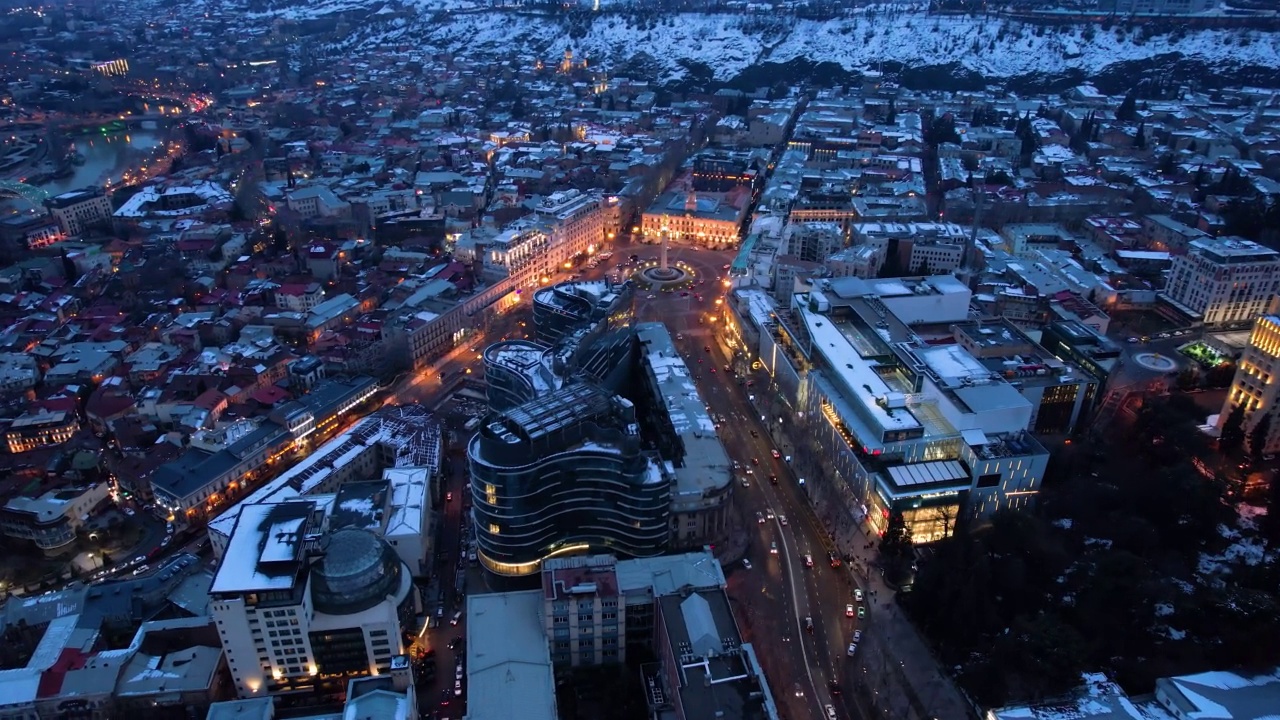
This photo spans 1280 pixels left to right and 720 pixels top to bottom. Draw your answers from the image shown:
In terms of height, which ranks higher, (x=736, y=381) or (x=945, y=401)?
(x=945, y=401)

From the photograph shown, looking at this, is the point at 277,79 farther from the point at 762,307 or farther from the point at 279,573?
the point at 279,573

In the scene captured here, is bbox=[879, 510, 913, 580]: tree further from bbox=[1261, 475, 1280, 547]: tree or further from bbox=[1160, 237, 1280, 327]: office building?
bbox=[1160, 237, 1280, 327]: office building

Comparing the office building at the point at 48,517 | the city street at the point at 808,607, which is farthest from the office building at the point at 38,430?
the city street at the point at 808,607

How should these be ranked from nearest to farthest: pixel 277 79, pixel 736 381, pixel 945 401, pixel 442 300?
pixel 945 401 → pixel 736 381 → pixel 442 300 → pixel 277 79

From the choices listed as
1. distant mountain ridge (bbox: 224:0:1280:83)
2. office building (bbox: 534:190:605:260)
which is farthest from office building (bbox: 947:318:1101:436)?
distant mountain ridge (bbox: 224:0:1280:83)

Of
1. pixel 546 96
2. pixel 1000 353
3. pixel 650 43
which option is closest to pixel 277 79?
pixel 546 96

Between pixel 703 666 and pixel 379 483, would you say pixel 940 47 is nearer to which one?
pixel 379 483
